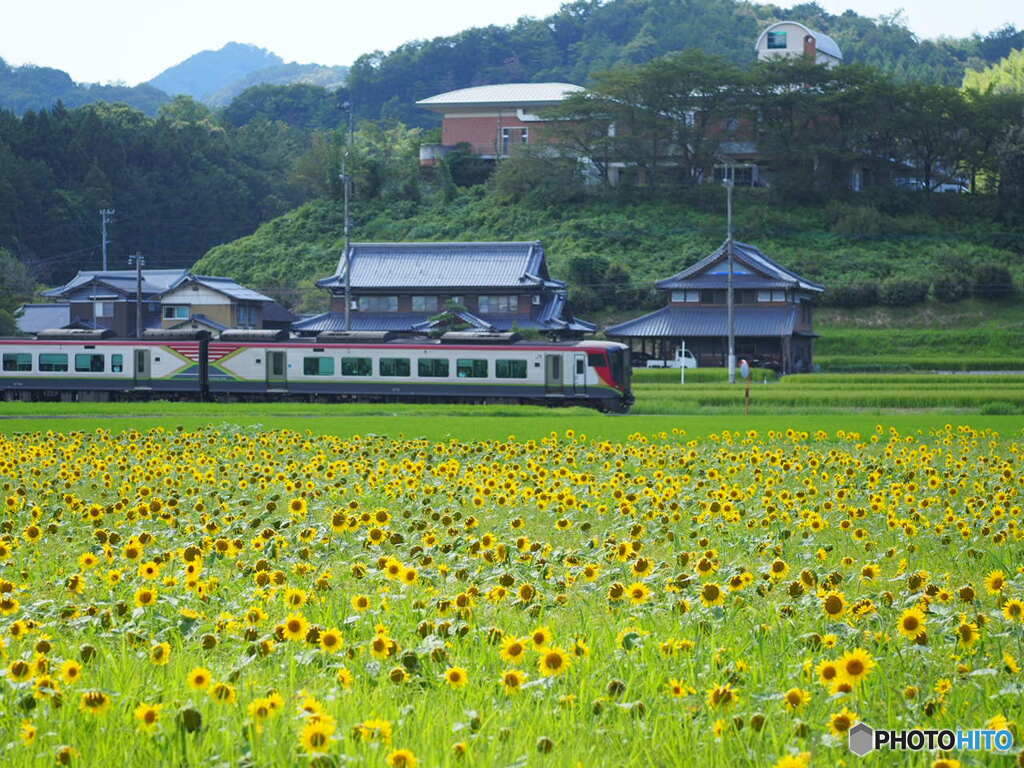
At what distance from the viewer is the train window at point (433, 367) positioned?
3466 centimetres

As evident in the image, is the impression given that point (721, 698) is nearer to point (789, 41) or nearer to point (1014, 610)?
point (1014, 610)

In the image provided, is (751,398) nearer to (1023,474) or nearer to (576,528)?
(1023,474)

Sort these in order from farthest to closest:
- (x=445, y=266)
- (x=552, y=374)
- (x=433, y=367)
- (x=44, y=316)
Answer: (x=44, y=316) → (x=445, y=266) → (x=433, y=367) → (x=552, y=374)

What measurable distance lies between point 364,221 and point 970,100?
35.1 m

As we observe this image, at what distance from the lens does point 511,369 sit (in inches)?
1350

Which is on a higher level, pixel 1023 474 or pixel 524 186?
pixel 524 186

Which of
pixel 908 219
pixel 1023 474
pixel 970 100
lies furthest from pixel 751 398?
pixel 970 100

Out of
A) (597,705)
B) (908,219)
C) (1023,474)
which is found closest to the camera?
(597,705)

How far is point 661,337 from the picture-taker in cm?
5316

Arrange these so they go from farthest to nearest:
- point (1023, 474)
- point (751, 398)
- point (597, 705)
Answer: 1. point (751, 398)
2. point (1023, 474)
3. point (597, 705)

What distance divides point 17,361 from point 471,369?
42.9ft

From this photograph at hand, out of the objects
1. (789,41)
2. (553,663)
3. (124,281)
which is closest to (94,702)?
(553,663)

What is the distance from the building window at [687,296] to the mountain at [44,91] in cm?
9628

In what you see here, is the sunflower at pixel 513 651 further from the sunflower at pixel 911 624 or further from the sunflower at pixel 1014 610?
the sunflower at pixel 1014 610
